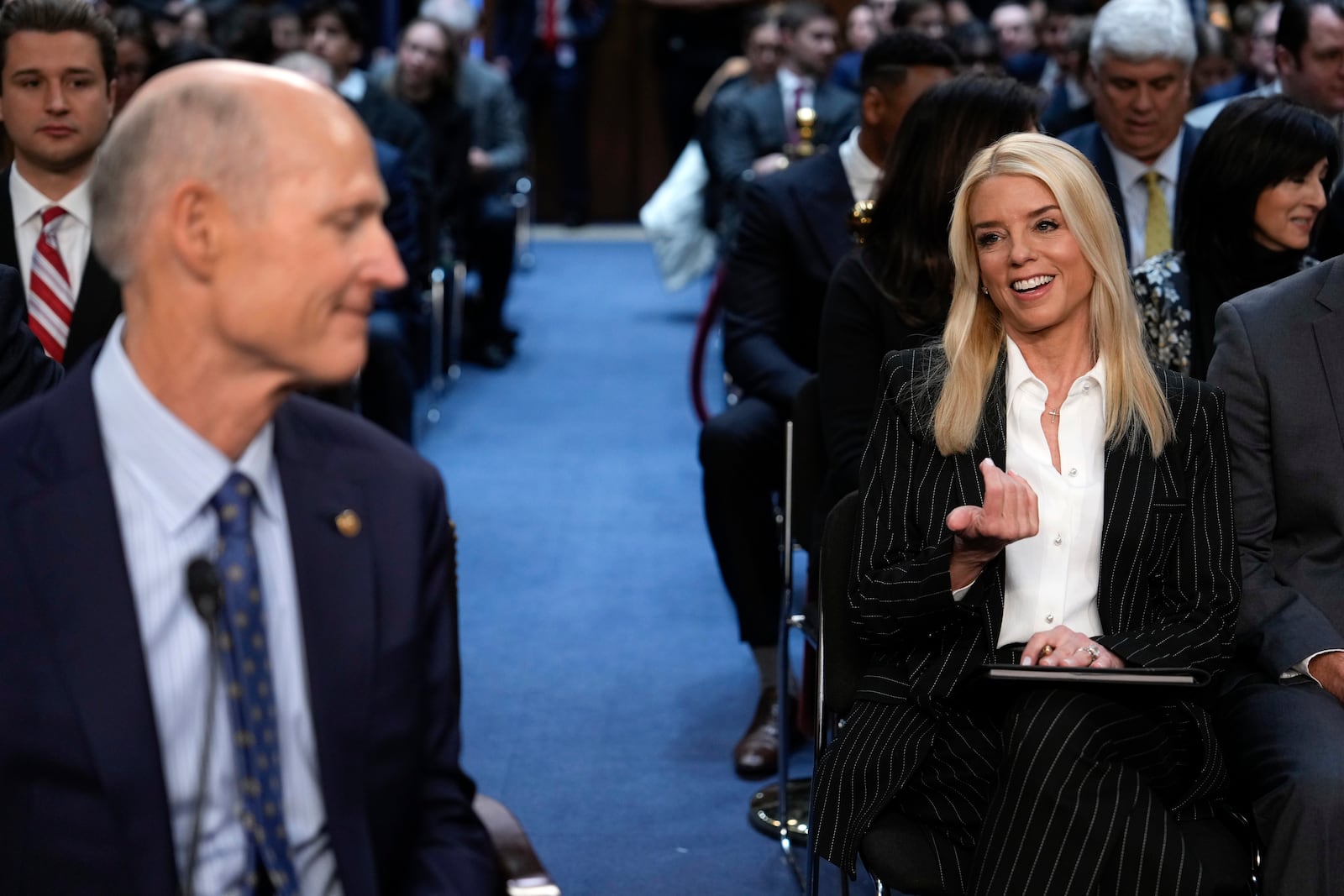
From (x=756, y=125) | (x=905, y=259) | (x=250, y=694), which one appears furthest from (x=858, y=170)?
(x=756, y=125)

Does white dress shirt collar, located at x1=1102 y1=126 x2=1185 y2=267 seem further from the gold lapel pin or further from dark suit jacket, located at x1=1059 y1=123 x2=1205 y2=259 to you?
the gold lapel pin

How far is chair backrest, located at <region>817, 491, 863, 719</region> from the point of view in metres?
2.42

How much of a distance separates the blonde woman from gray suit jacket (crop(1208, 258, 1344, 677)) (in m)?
0.12

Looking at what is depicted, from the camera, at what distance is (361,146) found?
1519 mm

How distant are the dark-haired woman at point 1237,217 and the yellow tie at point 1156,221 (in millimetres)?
890

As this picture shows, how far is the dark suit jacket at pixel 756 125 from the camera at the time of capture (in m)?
7.99

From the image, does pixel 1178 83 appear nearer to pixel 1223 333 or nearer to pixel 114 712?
pixel 1223 333

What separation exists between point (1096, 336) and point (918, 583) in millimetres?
496

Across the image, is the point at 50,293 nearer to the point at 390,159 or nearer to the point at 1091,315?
the point at 1091,315

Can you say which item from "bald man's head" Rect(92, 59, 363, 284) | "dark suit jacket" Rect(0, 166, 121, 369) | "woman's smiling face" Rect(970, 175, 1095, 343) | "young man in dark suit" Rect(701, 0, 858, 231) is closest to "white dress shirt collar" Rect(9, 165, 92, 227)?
"dark suit jacket" Rect(0, 166, 121, 369)

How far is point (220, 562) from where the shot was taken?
1511 millimetres

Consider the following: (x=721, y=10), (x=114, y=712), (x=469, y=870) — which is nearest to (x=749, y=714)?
(x=469, y=870)

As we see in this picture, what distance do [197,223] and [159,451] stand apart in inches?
8.4

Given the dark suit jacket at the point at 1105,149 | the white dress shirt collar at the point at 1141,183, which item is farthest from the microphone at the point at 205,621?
the white dress shirt collar at the point at 1141,183
